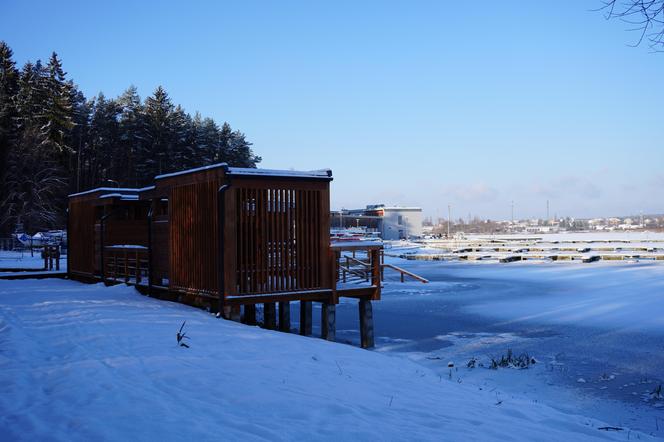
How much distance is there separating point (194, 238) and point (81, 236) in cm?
863

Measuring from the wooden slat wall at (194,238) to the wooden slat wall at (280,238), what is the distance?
0.61 meters

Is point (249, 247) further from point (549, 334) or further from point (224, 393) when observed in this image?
point (549, 334)

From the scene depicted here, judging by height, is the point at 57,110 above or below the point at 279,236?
above

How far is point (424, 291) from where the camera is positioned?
27.7 metres

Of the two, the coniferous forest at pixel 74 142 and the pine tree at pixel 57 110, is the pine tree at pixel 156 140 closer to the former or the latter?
the coniferous forest at pixel 74 142

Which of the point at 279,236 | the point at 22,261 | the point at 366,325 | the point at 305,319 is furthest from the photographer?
the point at 22,261

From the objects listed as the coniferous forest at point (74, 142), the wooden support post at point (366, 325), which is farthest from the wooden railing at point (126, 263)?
the coniferous forest at point (74, 142)

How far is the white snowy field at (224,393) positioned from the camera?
15.5ft

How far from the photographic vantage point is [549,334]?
15.8 meters

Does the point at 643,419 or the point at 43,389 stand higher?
the point at 43,389

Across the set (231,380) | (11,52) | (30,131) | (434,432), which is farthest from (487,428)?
(11,52)

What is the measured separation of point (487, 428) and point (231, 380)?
8.84ft

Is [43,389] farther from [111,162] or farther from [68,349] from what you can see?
[111,162]

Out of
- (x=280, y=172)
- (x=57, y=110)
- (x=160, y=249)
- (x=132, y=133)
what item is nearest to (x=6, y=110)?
(x=57, y=110)
